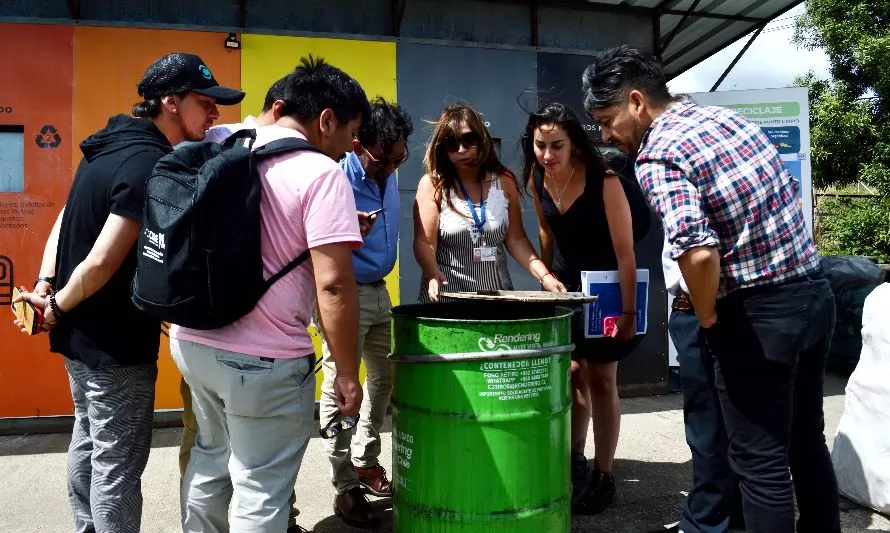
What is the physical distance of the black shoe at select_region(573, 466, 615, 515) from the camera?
3.03 m

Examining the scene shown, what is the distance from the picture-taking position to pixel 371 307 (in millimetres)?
2992

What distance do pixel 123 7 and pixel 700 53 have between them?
5779 millimetres

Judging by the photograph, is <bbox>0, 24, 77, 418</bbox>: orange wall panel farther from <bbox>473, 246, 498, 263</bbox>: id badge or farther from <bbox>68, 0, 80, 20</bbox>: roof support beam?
<bbox>473, 246, 498, 263</bbox>: id badge

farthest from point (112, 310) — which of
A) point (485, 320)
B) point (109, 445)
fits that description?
point (485, 320)

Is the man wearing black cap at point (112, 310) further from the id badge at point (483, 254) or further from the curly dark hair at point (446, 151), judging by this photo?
the id badge at point (483, 254)

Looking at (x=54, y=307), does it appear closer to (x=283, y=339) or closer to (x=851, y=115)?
(x=283, y=339)

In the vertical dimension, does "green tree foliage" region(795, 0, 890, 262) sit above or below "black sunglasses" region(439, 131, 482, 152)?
above

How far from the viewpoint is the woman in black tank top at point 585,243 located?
2.88 m

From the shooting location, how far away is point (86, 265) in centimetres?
203

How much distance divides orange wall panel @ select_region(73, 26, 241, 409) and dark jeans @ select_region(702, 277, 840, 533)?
355 cm

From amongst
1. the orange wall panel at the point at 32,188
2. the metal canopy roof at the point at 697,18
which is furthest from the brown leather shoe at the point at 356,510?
the metal canopy roof at the point at 697,18

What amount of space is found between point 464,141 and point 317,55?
2.21 meters

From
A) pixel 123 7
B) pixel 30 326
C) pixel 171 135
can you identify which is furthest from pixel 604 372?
pixel 123 7

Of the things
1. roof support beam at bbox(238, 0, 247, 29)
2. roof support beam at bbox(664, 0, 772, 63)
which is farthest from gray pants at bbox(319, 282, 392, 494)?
roof support beam at bbox(664, 0, 772, 63)
